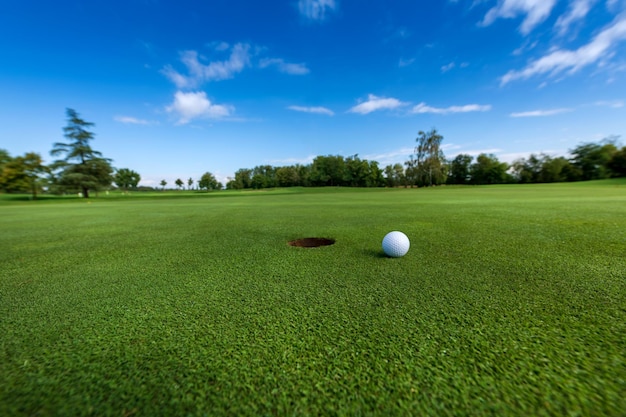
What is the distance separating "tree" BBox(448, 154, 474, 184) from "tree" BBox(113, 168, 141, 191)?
351 ft

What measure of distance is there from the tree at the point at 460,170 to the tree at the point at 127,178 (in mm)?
106980

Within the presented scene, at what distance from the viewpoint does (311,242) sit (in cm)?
483

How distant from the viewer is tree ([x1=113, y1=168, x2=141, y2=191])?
8783 cm

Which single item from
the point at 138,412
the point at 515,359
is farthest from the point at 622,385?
the point at 138,412

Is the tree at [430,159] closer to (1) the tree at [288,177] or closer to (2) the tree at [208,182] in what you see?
(1) the tree at [288,177]

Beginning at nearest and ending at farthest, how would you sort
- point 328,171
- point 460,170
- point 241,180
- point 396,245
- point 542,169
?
point 396,245 < point 542,169 < point 460,170 < point 328,171 < point 241,180

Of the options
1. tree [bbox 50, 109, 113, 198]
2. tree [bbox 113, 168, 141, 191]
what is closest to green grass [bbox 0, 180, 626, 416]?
tree [bbox 50, 109, 113, 198]

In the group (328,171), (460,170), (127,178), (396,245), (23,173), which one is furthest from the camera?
(127,178)

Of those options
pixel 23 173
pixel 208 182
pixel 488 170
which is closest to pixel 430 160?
pixel 488 170

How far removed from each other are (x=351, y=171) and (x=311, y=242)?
69247 mm

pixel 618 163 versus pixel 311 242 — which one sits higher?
pixel 618 163

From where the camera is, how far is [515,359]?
154cm

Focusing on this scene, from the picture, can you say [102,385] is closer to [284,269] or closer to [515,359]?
[284,269]

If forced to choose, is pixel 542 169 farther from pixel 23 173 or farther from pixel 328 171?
pixel 23 173
